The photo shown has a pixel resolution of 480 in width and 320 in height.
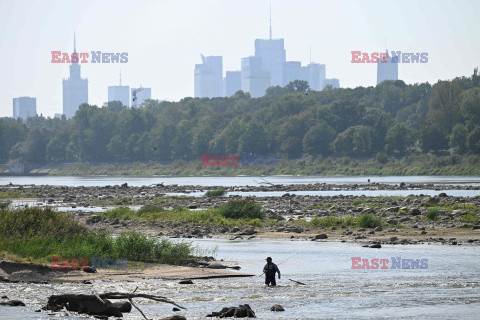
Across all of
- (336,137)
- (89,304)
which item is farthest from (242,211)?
(336,137)

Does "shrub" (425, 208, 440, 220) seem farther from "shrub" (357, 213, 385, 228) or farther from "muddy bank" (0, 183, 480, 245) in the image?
"shrub" (357, 213, 385, 228)

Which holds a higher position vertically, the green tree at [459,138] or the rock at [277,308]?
the green tree at [459,138]

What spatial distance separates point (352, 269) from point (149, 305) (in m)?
8.95

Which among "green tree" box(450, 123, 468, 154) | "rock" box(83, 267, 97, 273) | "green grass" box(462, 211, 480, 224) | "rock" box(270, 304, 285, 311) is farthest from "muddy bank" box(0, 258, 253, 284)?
"green tree" box(450, 123, 468, 154)

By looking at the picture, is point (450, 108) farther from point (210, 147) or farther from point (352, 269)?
point (352, 269)

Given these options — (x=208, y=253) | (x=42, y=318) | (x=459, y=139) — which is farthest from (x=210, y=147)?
(x=42, y=318)

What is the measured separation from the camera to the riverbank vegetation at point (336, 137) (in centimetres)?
13212

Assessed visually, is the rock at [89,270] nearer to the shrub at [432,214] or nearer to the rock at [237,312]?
the rock at [237,312]

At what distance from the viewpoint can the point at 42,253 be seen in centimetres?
2866

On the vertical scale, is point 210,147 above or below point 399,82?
below

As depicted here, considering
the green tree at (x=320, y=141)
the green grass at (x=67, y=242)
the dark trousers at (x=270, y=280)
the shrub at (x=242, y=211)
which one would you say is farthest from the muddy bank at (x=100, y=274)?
the green tree at (x=320, y=141)

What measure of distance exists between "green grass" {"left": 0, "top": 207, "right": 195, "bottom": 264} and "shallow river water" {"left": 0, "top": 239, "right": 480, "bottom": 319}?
2.93 m

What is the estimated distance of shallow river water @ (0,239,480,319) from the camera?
69.2ft

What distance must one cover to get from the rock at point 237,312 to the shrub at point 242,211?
27031mm
